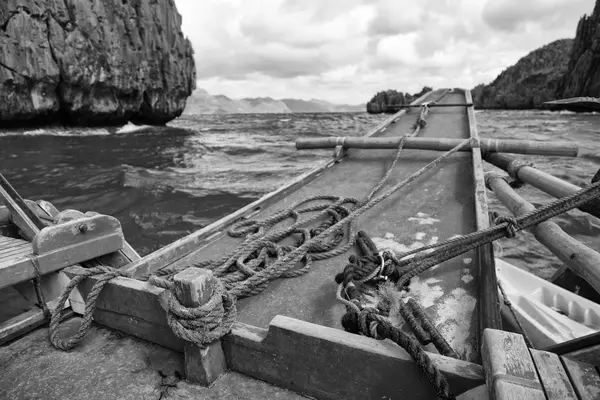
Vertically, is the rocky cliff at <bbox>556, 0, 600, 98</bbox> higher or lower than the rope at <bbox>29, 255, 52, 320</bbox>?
higher

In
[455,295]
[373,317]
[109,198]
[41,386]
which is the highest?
[373,317]

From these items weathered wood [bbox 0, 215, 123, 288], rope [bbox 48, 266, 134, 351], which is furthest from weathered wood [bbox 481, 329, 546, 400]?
weathered wood [bbox 0, 215, 123, 288]

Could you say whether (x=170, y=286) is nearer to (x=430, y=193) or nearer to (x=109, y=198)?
(x=430, y=193)

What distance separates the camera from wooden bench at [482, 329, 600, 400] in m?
1.17

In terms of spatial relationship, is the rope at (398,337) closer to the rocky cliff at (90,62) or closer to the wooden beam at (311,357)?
the wooden beam at (311,357)

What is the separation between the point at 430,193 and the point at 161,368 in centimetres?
338

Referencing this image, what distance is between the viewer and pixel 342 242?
3.30m

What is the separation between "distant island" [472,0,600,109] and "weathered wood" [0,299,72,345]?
69.6 meters

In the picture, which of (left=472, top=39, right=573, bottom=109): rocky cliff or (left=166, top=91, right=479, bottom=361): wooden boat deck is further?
(left=472, top=39, right=573, bottom=109): rocky cliff

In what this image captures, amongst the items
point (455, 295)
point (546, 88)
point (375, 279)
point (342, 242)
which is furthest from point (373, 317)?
point (546, 88)

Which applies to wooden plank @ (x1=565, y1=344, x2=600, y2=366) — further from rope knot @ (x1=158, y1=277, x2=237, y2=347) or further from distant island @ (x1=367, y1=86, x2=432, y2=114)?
distant island @ (x1=367, y1=86, x2=432, y2=114)

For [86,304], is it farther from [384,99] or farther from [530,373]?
[384,99]

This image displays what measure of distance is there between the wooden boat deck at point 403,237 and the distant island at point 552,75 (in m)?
65.3

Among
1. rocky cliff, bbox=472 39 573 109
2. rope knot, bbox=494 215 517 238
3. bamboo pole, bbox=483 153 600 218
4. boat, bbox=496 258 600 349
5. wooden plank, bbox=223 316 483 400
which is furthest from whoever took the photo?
rocky cliff, bbox=472 39 573 109
